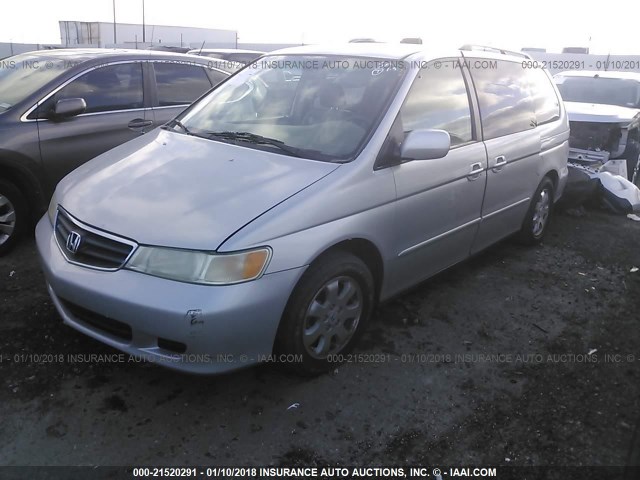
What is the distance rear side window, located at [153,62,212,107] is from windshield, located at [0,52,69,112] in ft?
2.83

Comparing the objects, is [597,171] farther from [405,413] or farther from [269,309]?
[269,309]

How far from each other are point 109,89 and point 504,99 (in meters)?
3.42

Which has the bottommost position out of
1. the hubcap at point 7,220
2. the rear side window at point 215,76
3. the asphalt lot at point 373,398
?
the asphalt lot at point 373,398

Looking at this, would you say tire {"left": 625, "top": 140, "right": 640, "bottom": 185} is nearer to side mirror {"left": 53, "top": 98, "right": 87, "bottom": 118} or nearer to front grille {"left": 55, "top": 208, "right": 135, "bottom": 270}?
side mirror {"left": 53, "top": 98, "right": 87, "bottom": 118}

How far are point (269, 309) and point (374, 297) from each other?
94 cm

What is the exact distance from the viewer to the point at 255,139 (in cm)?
332

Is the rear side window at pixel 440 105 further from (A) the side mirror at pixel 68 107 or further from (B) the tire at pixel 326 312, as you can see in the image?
(A) the side mirror at pixel 68 107

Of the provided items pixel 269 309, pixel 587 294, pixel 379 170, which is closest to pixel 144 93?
pixel 379 170

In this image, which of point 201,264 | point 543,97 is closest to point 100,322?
point 201,264

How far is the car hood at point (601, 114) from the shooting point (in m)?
7.02

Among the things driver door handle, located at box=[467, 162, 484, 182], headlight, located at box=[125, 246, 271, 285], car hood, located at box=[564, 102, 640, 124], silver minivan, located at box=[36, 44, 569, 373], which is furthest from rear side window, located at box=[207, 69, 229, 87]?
car hood, located at box=[564, 102, 640, 124]

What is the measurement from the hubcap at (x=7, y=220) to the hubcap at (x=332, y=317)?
2944 millimetres

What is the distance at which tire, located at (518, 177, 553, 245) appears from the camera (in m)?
4.97

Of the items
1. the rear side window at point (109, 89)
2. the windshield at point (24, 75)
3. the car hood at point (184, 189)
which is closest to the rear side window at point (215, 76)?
the rear side window at point (109, 89)
